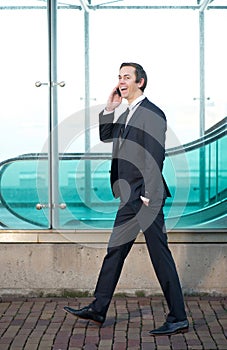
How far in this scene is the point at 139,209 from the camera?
24.9 feet

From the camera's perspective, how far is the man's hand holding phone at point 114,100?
788cm

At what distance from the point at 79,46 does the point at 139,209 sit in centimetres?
205

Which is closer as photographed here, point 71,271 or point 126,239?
point 126,239

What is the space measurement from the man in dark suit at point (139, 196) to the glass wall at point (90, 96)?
125cm

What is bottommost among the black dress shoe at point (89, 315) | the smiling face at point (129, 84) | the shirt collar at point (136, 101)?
the black dress shoe at point (89, 315)

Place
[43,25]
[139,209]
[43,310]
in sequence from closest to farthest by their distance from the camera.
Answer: [139,209]
[43,310]
[43,25]

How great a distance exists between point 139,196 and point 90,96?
174cm

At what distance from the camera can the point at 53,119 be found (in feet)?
29.7

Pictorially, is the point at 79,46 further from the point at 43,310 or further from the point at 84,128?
the point at 43,310

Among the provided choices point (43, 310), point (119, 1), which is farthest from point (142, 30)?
point (43, 310)

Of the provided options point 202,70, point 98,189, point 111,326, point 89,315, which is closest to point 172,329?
point 111,326

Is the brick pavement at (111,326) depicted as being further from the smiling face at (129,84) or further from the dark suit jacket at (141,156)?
the smiling face at (129,84)

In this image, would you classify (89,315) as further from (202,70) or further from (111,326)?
(202,70)

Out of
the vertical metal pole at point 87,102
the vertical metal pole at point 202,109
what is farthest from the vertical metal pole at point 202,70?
the vertical metal pole at point 87,102
